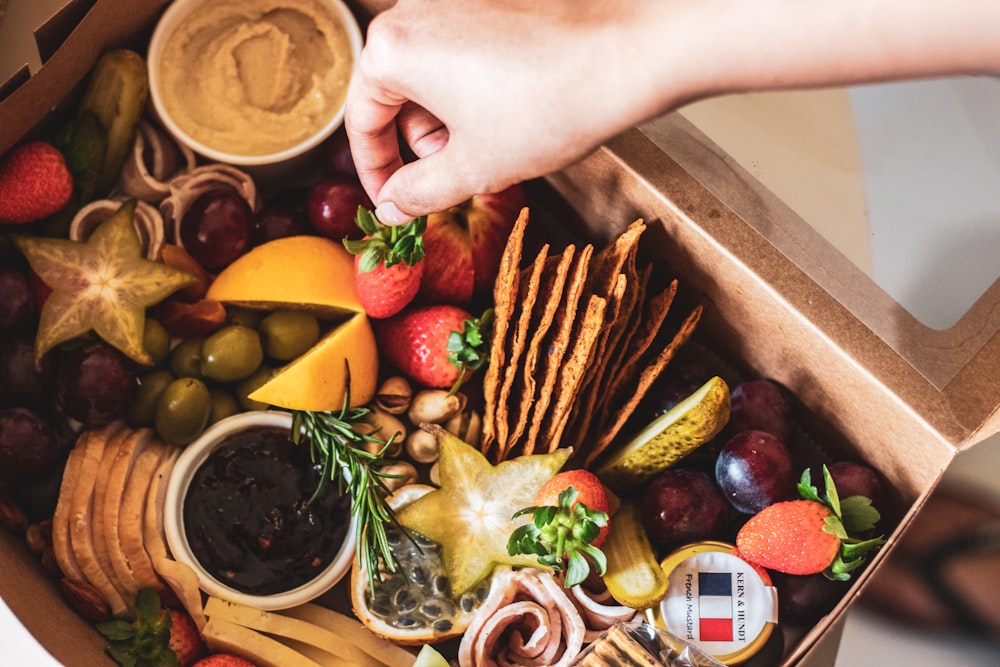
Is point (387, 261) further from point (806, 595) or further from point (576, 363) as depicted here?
point (806, 595)

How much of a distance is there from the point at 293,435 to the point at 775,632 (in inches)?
24.3

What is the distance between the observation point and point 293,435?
1.02m

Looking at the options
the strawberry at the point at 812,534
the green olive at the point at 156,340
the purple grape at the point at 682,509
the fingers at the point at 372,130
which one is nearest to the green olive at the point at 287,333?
the green olive at the point at 156,340

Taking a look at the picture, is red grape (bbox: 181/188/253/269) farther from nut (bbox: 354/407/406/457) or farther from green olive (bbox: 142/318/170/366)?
nut (bbox: 354/407/406/457)

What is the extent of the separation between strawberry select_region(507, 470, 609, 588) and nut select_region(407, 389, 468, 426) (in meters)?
0.17

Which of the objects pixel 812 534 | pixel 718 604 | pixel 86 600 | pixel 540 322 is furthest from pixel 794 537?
pixel 86 600

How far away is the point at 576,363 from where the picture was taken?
36.9 inches

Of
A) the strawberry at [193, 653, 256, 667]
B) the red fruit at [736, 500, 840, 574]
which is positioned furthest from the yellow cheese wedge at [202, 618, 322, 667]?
the red fruit at [736, 500, 840, 574]

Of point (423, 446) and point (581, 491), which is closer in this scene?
point (581, 491)

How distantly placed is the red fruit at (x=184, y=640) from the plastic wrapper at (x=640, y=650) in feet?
1.45

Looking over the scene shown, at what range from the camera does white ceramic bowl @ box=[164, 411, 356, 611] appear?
99 cm

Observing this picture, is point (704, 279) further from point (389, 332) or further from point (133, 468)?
point (133, 468)

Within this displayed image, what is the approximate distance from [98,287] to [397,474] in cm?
42

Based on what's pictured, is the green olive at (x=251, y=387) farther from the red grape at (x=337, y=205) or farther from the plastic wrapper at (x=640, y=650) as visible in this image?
the plastic wrapper at (x=640, y=650)
